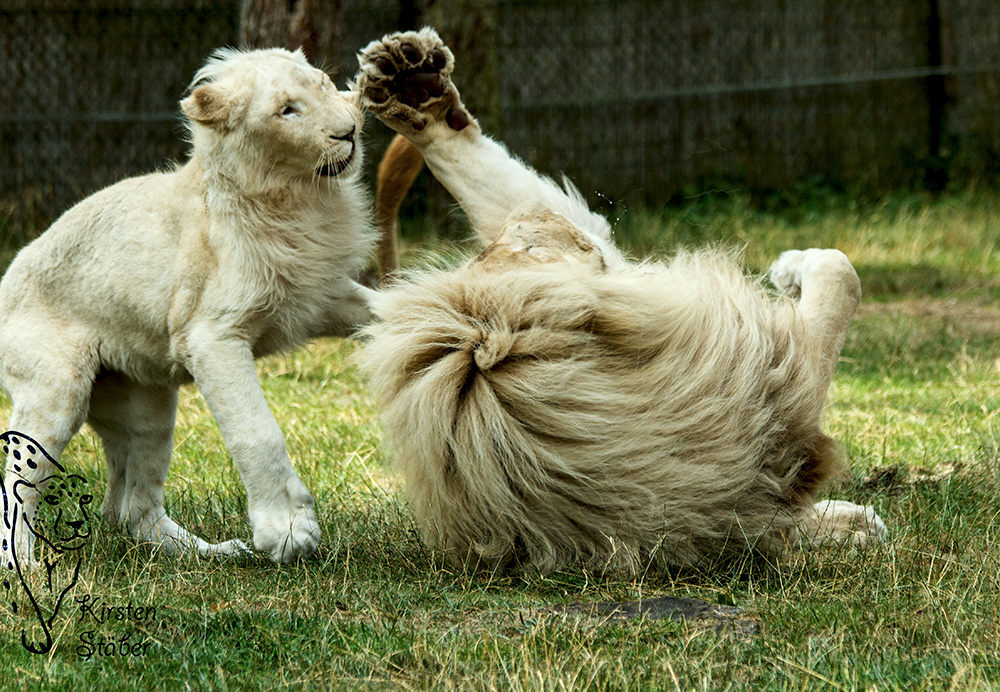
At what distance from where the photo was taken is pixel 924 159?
10898mm

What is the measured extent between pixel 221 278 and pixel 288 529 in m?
0.63

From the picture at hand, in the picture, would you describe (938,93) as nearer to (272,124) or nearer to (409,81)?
(409,81)

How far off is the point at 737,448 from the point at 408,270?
0.86m

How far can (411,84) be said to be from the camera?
126 inches

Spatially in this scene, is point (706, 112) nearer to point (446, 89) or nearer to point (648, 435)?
point (446, 89)

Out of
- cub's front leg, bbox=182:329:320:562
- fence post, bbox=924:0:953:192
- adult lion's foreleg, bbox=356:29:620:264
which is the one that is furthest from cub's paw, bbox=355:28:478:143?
fence post, bbox=924:0:953:192

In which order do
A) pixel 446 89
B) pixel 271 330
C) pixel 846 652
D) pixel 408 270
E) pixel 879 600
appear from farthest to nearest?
pixel 446 89 < pixel 271 330 < pixel 408 270 < pixel 879 600 < pixel 846 652

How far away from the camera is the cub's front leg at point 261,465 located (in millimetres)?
2744

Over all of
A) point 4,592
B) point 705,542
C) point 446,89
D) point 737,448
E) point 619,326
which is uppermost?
point 446,89

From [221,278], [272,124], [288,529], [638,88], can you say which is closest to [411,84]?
[272,124]

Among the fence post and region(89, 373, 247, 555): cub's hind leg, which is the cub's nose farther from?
the fence post

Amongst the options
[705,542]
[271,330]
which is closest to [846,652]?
[705,542]

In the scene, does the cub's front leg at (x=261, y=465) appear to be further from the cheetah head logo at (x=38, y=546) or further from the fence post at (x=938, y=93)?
the fence post at (x=938, y=93)

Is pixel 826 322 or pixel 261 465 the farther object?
pixel 826 322
